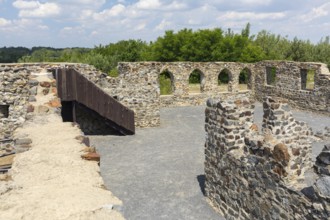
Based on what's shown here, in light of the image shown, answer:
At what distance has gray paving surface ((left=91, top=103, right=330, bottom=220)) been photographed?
808 centimetres

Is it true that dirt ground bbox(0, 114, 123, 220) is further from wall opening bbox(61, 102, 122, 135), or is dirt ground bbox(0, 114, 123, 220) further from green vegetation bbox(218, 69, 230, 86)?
green vegetation bbox(218, 69, 230, 86)

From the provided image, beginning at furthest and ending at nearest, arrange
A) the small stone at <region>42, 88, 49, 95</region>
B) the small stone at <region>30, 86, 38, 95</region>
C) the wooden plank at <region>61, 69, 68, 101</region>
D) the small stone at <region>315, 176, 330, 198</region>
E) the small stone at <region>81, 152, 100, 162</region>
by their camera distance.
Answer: the wooden plank at <region>61, 69, 68, 101</region>, the small stone at <region>42, 88, 49, 95</region>, the small stone at <region>30, 86, 38, 95</region>, the small stone at <region>81, 152, 100, 162</region>, the small stone at <region>315, 176, 330, 198</region>

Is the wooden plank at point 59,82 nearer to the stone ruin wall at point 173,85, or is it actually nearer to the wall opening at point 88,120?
the stone ruin wall at point 173,85

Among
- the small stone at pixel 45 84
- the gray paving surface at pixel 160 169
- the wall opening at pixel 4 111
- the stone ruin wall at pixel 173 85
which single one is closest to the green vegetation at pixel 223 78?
the stone ruin wall at pixel 173 85

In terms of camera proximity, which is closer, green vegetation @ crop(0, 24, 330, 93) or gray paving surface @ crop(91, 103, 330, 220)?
gray paving surface @ crop(91, 103, 330, 220)

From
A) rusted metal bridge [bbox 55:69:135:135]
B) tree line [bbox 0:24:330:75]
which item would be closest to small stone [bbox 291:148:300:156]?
rusted metal bridge [bbox 55:69:135:135]

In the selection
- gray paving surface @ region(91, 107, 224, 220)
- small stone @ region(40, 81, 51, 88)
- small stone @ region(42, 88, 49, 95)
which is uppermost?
small stone @ region(40, 81, 51, 88)

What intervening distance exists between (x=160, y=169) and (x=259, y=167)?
4479 mm

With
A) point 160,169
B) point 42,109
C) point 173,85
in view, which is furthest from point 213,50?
point 42,109

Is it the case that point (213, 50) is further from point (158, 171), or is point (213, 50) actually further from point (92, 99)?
point (158, 171)

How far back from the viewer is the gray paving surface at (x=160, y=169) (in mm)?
8078

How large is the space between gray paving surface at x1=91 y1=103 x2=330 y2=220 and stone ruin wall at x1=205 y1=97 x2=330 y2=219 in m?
0.70

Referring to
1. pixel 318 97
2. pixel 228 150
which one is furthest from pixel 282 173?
pixel 318 97

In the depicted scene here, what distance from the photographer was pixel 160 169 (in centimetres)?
1041
